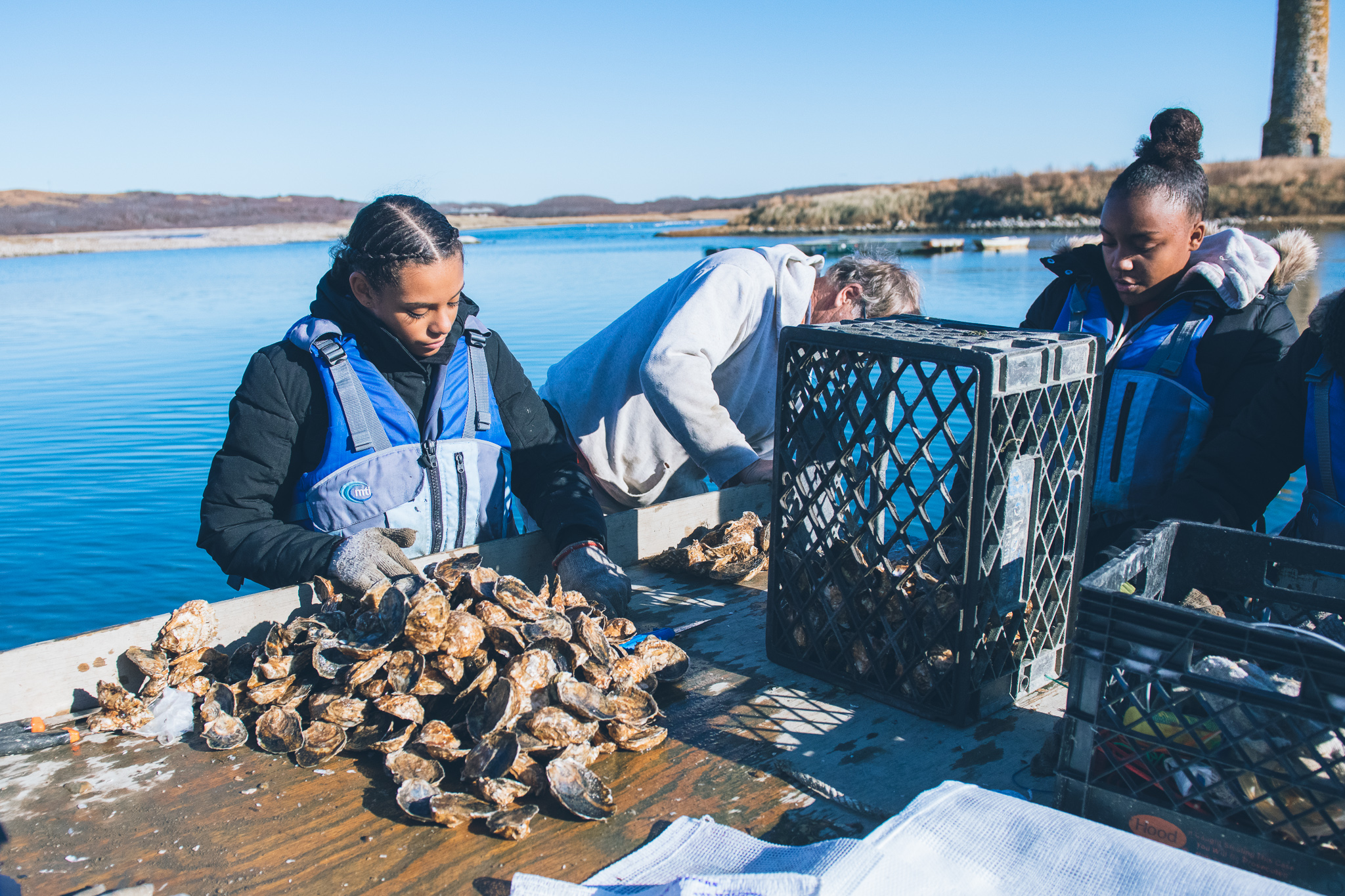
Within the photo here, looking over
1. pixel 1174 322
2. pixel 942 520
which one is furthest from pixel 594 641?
pixel 1174 322

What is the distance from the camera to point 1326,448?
8.03 ft

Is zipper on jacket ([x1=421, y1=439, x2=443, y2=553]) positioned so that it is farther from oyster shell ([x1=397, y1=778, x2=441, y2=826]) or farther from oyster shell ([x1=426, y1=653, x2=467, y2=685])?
oyster shell ([x1=397, y1=778, x2=441, y2=826])

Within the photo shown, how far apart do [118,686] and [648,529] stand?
5.55 ft

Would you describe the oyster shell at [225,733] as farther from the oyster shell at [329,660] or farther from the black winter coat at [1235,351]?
the black winter coat at [1235,351]

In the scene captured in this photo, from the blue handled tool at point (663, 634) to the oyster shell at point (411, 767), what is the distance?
1.79ft

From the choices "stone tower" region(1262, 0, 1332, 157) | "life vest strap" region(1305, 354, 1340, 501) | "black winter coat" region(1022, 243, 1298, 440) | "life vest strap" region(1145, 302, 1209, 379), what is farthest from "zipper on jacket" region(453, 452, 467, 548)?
"stone tower" region(1262, 0, 1332, 157)

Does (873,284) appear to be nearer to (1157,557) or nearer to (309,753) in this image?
(1157,557)

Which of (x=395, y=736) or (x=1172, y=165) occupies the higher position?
(x=1172, y=165)

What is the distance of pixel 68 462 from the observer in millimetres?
10477

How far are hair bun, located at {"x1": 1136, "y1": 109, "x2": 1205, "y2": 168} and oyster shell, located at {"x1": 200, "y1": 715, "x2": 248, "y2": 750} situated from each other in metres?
3.14

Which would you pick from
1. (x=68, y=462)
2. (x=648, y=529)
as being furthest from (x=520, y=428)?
(x=68, y=462)

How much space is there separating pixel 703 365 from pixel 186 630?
1.94 metres

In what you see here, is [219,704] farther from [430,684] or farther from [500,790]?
[500,790]

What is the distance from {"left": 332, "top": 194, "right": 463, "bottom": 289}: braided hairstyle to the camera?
8.80 ft
